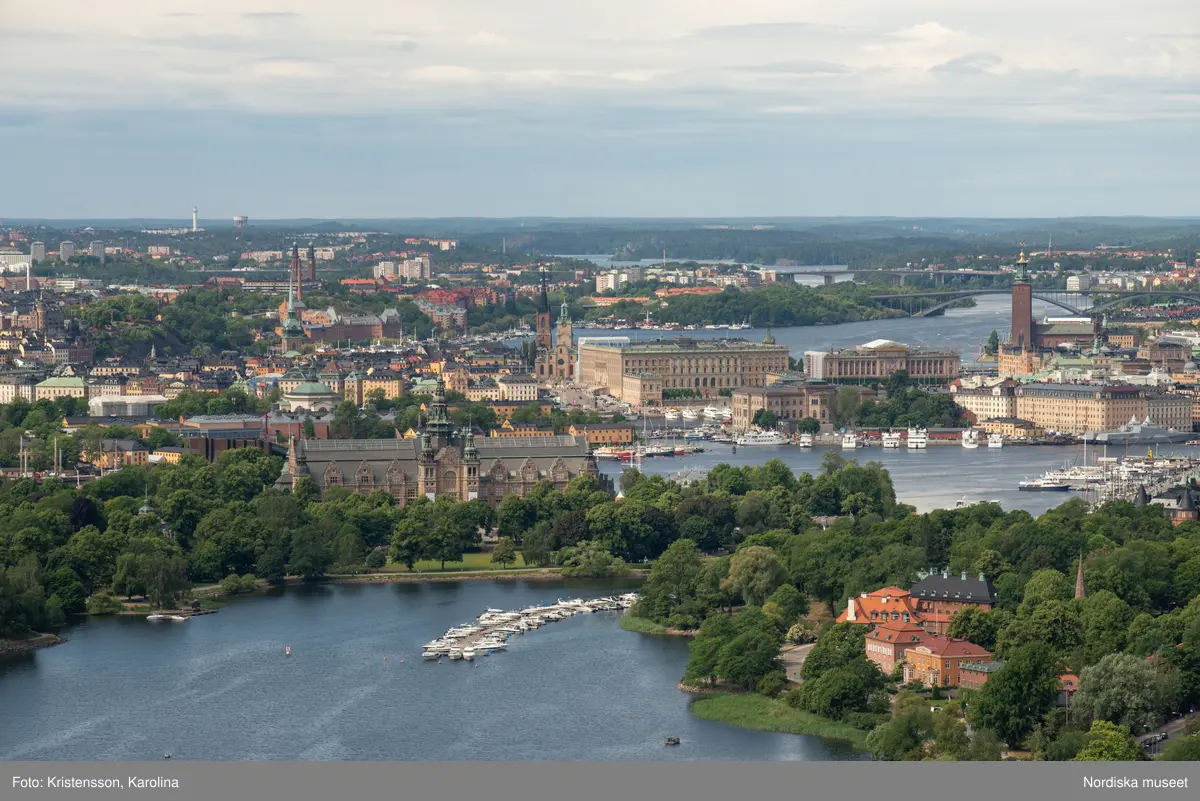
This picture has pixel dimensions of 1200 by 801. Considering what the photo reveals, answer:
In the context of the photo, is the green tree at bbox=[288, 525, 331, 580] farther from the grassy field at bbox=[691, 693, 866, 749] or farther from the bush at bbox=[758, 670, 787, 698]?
the bush at bbox=[758, 670, 787, 698]

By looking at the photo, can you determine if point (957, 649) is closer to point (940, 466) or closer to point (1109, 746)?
point (1109, 746)

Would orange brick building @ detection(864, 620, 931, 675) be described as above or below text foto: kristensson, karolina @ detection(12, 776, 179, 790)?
below

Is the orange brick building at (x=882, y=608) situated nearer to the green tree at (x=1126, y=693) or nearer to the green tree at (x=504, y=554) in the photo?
the green tree at (x=1126, y=693)

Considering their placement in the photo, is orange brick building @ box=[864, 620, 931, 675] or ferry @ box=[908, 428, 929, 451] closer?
orange brick building @ box=[864, 620, 931, 675]

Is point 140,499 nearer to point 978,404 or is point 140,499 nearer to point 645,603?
point 645,603

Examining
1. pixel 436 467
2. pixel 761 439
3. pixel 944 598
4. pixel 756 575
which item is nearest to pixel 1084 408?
pixel 761 439

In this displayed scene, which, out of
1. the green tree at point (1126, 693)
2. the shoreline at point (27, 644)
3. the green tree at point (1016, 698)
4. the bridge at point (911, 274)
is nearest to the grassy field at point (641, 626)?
the shoreline at point (27, 644)

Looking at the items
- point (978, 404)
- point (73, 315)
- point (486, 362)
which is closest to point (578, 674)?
point (978, 404)

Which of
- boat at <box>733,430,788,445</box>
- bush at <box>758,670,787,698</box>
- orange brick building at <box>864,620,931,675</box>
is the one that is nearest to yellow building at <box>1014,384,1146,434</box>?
boat at <box>733,430,788,445</box>
